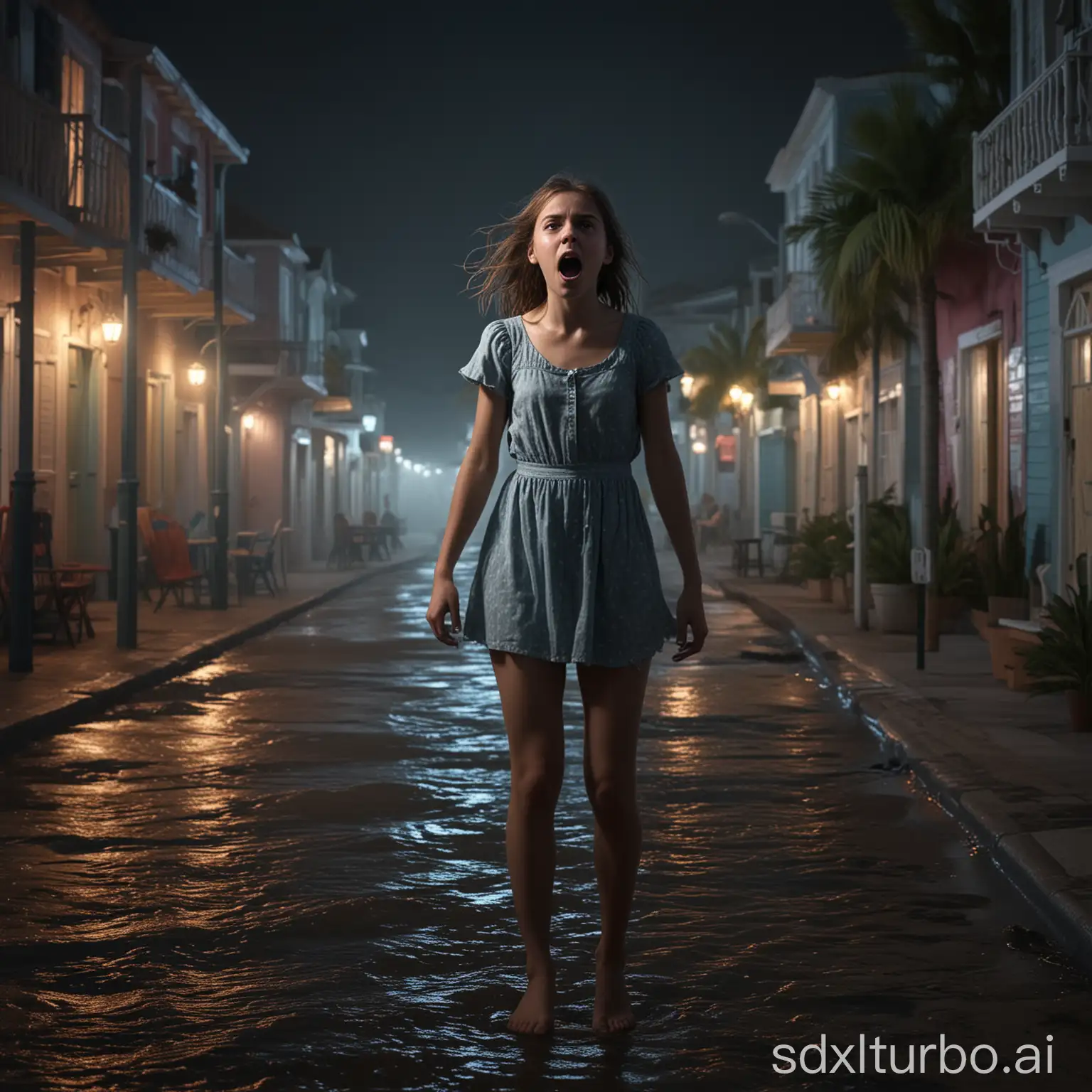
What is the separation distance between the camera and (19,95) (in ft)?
54.6

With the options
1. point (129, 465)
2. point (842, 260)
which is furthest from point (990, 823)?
point (842, 260)

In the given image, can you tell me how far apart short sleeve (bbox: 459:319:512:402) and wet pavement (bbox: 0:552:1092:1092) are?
1.61 meters

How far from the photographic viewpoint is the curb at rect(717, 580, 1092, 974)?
559 cm

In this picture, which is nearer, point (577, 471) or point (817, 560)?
point (577, 471)

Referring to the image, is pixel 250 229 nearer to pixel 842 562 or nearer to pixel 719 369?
pixel 719 369

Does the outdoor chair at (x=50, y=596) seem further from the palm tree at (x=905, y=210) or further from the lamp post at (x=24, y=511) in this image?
the palm tree at (x=905, y=210)

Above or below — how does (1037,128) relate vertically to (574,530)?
above

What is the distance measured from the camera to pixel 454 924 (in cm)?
586

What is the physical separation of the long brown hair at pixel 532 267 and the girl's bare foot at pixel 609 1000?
1675 mm

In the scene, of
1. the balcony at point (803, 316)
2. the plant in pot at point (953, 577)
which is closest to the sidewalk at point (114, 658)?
the plant in pot at point (953, 577)

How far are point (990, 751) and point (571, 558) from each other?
524cm

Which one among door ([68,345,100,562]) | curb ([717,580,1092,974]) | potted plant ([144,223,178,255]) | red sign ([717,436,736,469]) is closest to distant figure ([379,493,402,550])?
red sign ([717,436,736,469])

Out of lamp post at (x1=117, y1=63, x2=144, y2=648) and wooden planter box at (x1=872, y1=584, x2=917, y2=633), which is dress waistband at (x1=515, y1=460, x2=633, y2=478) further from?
wooden planter box at (x1=872, y1=584, x2=917, y2=633)

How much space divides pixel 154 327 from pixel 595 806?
24010 millimetres
